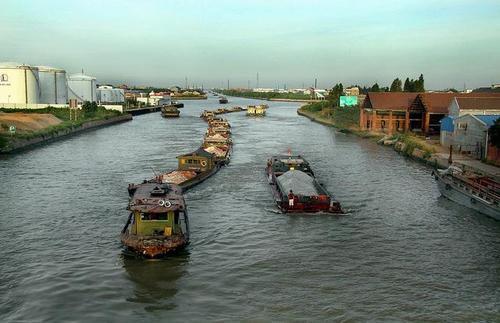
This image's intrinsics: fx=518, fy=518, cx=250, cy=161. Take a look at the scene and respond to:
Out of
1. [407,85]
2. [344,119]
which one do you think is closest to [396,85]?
[407,85]

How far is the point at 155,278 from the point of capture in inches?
817

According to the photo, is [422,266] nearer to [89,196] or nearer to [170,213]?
[170,213]

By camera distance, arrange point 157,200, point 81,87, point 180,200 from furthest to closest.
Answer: point 81,87
point 180,200
point 157,200

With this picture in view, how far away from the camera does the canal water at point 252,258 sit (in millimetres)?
18312

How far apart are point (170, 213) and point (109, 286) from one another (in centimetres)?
453

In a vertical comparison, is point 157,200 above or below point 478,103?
→ below

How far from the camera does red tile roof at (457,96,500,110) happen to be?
178 ft

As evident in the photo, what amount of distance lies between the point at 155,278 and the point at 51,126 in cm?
6269

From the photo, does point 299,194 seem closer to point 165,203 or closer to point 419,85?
Answer: point 165,203

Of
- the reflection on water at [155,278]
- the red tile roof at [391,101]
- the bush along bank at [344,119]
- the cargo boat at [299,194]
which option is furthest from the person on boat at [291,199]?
the bush along bank at [344,119]

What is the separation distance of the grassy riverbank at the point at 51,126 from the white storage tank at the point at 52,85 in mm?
9677

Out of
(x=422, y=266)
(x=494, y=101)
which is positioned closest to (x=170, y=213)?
(x=422, y=266)

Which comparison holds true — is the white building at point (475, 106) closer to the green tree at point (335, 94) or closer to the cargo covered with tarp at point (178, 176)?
the cargo covered with tarp at point (178, 176)

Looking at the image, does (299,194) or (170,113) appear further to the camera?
(170,113)
